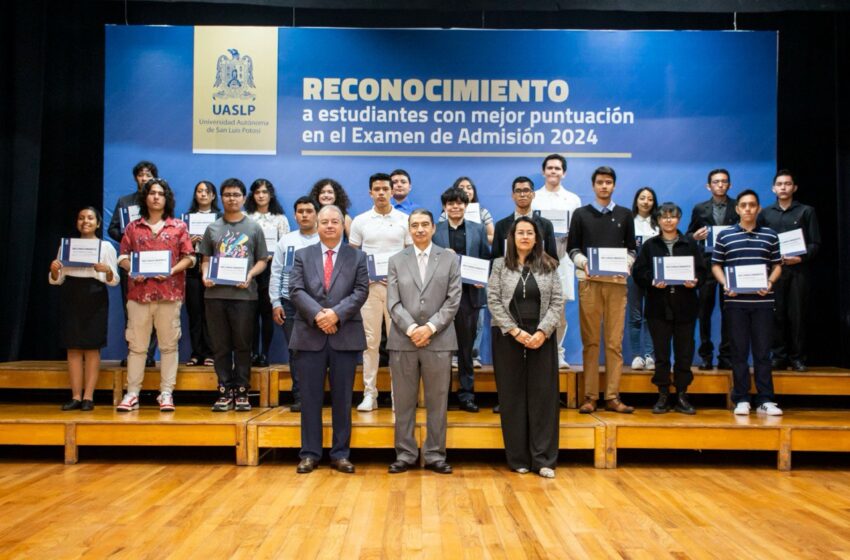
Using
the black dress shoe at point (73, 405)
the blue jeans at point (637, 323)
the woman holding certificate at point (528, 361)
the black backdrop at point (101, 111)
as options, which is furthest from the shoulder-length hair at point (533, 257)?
the black dress shoe at point (73, 405)

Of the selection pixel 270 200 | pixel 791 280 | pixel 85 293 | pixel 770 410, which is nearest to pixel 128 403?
pixel 85 293

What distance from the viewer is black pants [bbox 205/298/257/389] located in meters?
4.68

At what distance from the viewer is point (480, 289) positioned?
4988 millimetres

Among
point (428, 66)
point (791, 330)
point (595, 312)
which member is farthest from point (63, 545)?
point (791, 330)

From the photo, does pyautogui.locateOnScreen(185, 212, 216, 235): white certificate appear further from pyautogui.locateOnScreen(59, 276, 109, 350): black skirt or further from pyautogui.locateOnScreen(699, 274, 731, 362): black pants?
pyautogui.locateOnScreen(699, 274, 731, 362): black pants

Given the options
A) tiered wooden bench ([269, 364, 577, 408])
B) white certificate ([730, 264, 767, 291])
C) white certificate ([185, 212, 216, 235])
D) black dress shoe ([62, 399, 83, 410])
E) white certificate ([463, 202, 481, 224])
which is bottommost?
black dress shoe ([62, 399, 83, 410])

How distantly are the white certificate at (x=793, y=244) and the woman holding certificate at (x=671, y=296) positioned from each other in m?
0.71

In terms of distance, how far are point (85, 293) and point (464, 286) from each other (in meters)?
2.54

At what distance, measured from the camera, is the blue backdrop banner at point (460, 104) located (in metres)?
5.98

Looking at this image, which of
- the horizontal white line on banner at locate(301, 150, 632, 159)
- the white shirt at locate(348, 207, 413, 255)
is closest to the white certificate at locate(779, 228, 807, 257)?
the horizontal white line on banner at locate(301, 150, 632, 159)

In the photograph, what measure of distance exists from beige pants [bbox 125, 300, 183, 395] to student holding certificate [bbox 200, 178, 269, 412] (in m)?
0.26

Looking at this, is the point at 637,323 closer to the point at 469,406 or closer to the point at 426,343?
the point at 469,406

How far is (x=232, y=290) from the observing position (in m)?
4.68

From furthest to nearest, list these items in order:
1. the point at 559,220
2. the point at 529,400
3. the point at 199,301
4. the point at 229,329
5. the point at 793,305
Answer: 1. the point at 199,301
2. the point at 793,305
3. the point at 559,220
4. the point at 229,329
5. the point at 529,400
